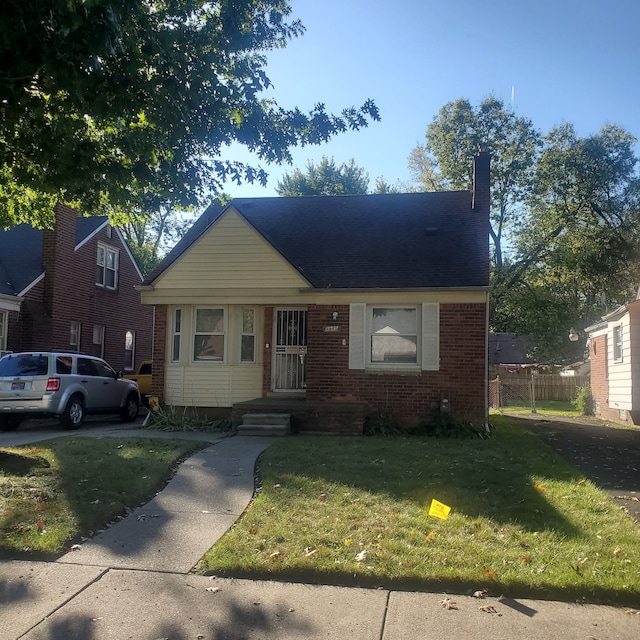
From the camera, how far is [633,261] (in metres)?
34.2

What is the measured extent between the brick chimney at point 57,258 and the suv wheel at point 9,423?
19.2 feet

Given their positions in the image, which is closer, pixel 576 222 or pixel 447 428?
pixel 447 428

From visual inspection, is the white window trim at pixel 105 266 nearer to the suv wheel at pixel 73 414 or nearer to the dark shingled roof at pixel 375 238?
the dark shingled roof at pixel 375 238

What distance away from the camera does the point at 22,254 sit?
19328 mm

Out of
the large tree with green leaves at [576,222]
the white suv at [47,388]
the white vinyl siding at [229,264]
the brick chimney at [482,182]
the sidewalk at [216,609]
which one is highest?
the large tree with green leaves at [576,222]

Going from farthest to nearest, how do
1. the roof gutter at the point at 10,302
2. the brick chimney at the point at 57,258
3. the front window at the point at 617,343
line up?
the brick chimney at the point at 57,258 → the front window at the point at 617,343 → the roof gutter at the point at 10,302

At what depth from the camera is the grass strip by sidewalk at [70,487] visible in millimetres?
5395

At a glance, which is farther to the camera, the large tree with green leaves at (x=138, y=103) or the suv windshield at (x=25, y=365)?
the suv windshield at (x=25, y=365)

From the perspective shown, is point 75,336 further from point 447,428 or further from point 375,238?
point 447,428

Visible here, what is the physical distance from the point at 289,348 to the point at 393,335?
8.26 feet

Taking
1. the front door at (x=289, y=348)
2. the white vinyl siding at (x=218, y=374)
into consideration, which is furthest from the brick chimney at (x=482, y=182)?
the white vinyl siding at (x=218, y=374)

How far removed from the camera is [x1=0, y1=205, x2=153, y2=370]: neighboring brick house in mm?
17844

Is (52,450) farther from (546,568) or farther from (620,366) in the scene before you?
(620,366)

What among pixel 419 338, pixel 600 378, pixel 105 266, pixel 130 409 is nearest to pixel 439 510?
pixel 419 338
